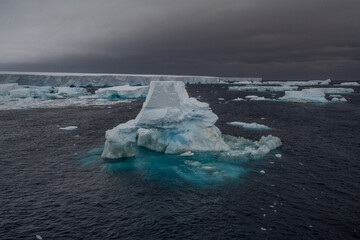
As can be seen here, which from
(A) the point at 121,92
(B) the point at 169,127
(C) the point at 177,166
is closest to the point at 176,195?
(C) the point at 177,166

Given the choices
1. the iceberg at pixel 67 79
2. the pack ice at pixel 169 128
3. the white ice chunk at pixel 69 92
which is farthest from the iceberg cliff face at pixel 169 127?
the iceberg at pixel 67 79

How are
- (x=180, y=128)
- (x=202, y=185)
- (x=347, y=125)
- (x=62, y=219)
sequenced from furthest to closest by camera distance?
(x=347, y=125) → (x=180, y=128) → (x=202, y=185) → (x=62, y=219)

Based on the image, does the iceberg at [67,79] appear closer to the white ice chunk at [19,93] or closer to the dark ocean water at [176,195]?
the white ice chunk at [19,93]

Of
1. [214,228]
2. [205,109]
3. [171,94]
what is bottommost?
[214,228]

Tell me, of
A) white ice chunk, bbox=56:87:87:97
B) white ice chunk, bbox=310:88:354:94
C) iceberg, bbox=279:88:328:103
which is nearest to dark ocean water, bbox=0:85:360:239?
iceberg, bbox=279:88:328:103

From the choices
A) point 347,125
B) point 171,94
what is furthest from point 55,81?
point 347,125

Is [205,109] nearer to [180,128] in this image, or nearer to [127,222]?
[180,128]

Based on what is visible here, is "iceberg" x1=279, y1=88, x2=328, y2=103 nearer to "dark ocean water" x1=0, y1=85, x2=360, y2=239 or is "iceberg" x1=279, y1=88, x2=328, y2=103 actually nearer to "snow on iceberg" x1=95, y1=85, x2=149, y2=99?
"snow on iceberg" x1=95, y1=85, x2=149, y2=99
